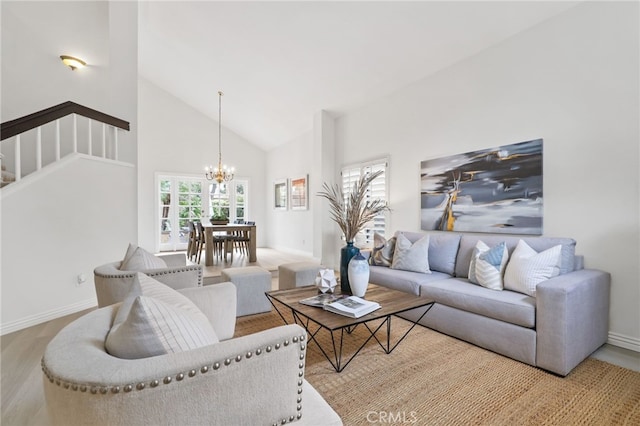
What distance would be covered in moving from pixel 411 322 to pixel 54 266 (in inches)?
140

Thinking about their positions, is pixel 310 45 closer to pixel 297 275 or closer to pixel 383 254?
pixel 383 254

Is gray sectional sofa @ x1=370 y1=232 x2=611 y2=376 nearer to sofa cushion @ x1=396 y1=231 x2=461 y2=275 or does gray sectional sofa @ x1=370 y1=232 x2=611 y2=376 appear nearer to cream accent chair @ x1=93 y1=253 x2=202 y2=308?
sofa cushion @ x1=396 y1=231 x2=461 y2=275

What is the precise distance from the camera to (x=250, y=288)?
3.08 m

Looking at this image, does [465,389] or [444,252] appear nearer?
[465,389]

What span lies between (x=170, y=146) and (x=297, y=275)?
559 cm

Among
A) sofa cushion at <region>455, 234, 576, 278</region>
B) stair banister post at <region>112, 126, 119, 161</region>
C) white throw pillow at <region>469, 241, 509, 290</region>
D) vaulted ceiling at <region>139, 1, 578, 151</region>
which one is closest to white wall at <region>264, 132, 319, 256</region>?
vaulted ceiling at <region>139, 1, 578, 151</region>

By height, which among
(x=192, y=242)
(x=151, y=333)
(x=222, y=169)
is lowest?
(x=192, y=242)

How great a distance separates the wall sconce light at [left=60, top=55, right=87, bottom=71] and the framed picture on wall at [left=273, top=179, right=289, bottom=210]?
14.1 ft

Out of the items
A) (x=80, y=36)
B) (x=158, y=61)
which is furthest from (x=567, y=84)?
(x=158, y=61)

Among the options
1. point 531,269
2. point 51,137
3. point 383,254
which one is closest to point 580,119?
point 531,269

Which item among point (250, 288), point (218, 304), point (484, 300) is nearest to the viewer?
point (218, 304)

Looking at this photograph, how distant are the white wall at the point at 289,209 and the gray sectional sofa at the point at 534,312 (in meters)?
3.39

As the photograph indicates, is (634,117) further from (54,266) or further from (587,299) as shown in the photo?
(54,266)

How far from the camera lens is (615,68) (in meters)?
2.42
